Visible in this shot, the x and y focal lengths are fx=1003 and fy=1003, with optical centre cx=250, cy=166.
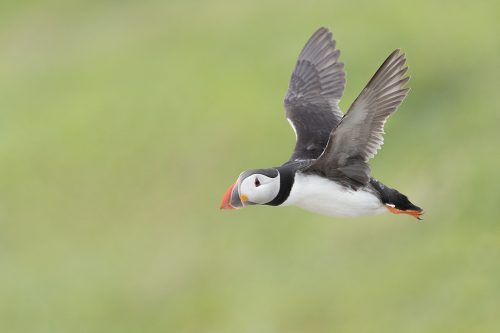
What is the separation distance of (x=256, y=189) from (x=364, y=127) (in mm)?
1293

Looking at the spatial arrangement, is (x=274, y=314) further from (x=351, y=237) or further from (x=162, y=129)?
(x=162, y=129)

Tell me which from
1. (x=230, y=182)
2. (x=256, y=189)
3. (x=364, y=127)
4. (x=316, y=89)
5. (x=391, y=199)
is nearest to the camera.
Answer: (x=256, y=189)

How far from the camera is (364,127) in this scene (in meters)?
9.80

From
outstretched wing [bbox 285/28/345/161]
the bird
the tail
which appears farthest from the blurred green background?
→ the bird

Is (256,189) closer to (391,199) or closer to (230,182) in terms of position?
(391,199)

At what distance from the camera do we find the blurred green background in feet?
67.6

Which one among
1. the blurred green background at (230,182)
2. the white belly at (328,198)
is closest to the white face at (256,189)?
the white belly at (328,198)

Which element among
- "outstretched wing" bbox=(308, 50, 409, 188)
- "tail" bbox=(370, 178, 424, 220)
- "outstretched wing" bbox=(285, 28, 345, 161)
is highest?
"outstretched wing" bbox=(285, 28, 345, 161)

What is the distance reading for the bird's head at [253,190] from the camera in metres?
9.38

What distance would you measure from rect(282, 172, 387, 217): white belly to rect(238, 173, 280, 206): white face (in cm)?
38

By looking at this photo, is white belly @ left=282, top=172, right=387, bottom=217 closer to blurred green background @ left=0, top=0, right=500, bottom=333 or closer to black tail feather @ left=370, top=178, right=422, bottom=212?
black tail feather @ left=370, top=178, right=422, bottom=212

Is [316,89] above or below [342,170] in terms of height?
above

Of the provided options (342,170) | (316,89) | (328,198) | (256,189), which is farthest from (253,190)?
(316,89)

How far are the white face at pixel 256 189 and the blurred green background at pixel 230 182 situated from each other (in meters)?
8.77
